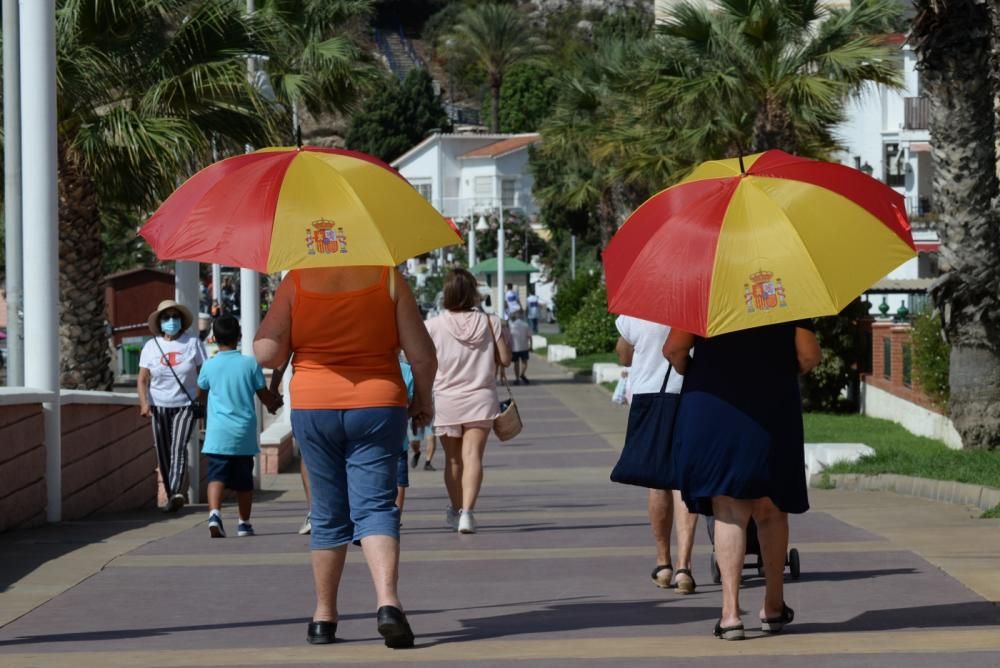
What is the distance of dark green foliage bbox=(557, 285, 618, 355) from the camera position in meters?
46.0

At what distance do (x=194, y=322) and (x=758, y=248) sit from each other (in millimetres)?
9076

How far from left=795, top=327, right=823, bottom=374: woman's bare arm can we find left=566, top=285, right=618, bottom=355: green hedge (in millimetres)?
38461

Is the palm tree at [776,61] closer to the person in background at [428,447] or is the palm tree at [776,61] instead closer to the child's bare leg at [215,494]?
the person in background at [428,447]

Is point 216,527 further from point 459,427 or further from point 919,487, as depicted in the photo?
point 919,487

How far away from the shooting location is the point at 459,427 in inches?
456

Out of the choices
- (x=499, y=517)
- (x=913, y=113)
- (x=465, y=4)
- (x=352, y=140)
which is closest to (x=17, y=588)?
(x=499, y=517)

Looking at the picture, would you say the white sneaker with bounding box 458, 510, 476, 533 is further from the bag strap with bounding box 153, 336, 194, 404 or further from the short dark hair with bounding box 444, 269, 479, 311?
the bag strap with bounding box 153, 336, 194, 404

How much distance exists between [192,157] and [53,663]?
12.2 m

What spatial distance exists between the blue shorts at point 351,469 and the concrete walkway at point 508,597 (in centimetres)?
47

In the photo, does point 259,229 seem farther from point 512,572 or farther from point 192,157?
point 192,157

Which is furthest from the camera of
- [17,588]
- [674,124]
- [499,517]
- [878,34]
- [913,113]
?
[913,113]

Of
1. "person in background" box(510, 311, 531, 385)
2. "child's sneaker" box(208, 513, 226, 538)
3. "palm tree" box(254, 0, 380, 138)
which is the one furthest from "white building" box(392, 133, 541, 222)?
"child's sneaker" box(208, 513, 226, 538)

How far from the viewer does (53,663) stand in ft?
21.2

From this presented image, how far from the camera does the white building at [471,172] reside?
314ft
